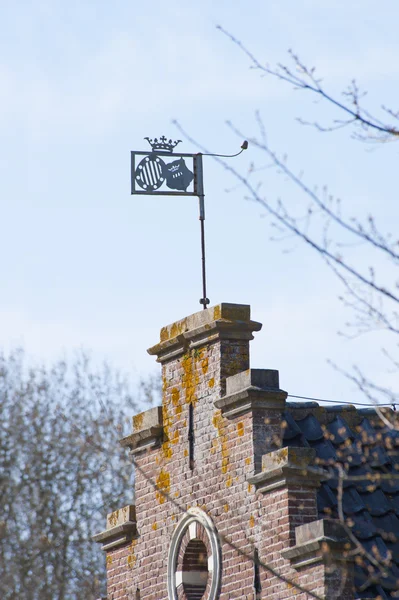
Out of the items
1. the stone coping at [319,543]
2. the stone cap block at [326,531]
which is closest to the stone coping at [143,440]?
the stone coping at [319,543]

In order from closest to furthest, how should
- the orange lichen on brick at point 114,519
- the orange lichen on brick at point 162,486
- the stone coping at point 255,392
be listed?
the stone coping at point 255,392 < the orange lichen on brick at point 162,486 < the orange lichen on brick at point 114,519

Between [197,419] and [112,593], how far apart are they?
7.62ft

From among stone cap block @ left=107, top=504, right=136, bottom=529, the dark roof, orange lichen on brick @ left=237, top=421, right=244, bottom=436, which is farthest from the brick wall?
the dark roof

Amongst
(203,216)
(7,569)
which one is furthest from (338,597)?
(7,569)

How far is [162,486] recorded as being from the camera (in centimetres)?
1448

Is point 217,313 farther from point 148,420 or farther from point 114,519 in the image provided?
point 114,519

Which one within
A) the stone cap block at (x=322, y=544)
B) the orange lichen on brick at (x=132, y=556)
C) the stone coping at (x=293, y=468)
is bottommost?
the stone cap block at (x=322, y=544)

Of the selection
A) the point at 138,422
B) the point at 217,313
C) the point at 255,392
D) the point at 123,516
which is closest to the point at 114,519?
the point at 123,516

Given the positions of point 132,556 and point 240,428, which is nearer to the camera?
point 240,428

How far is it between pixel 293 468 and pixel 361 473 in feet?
3.86

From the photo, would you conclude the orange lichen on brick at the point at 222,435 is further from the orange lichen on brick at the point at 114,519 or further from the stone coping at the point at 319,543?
the orange lichen on brick at the point at 114,519

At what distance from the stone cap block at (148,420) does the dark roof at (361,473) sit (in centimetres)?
139

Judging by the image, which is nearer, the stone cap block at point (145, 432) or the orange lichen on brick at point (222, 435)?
the orange lichen on brick at point (222, 435)

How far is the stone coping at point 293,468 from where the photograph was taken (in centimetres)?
1252
